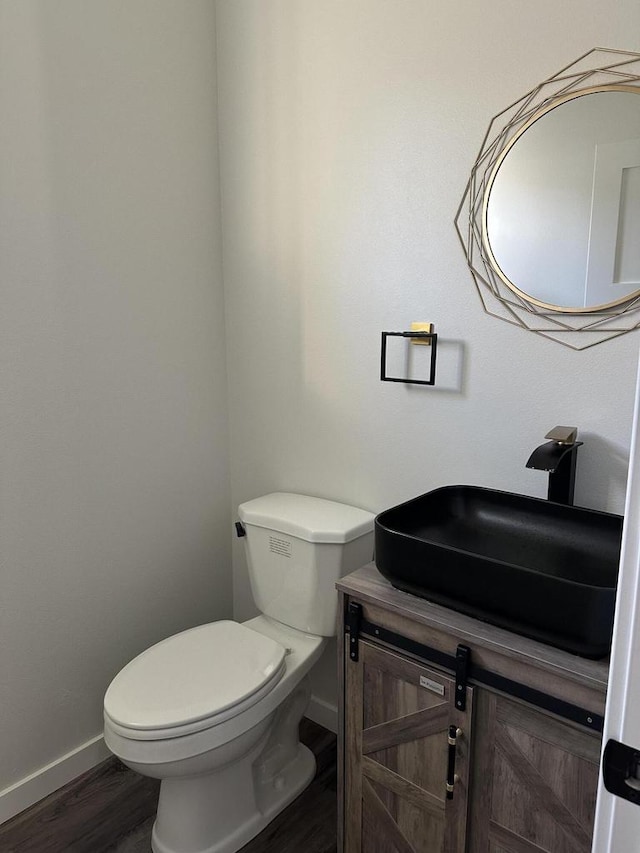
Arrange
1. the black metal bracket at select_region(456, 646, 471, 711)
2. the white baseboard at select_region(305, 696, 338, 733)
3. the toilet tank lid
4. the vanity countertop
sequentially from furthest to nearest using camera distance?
the white baseboard at select_region(305, 696, 338, 733), the toilet tank lid, the black metal bracket at select_region(456, 646, 471, 711), the vanity countertop

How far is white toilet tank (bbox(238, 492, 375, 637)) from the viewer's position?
5.86 ft

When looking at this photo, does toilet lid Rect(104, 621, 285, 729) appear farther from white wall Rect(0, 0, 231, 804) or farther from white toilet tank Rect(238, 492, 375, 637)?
white wall Rect(0, 0, 231, 804)

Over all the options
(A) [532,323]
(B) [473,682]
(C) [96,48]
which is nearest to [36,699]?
(B) [473,682]

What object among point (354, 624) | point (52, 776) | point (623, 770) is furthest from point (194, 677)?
point (623, 770)

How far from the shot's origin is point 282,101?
76.1 inches

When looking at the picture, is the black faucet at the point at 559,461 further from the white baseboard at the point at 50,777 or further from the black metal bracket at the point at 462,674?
the white baseboard at the point at 50,777

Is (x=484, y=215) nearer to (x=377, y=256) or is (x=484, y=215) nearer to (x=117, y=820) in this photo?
(x=377, y=256)

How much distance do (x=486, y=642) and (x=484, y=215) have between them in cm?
100

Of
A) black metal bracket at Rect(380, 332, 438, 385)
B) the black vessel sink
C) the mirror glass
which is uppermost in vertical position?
the mirror glass

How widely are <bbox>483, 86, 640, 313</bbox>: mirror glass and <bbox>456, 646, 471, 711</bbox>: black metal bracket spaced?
0.79 meters

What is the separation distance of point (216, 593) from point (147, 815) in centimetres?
73

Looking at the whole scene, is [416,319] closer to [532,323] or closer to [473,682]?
[532,323]

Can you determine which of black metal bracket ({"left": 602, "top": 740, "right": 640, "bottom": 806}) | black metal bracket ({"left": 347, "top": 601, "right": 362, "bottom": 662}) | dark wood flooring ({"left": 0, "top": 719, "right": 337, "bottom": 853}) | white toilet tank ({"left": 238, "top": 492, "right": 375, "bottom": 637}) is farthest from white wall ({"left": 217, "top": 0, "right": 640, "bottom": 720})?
black metal bracket ({"left": 602, "top": 740, "right": 640, "bottom": 806})

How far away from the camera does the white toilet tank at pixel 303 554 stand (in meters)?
1.79
